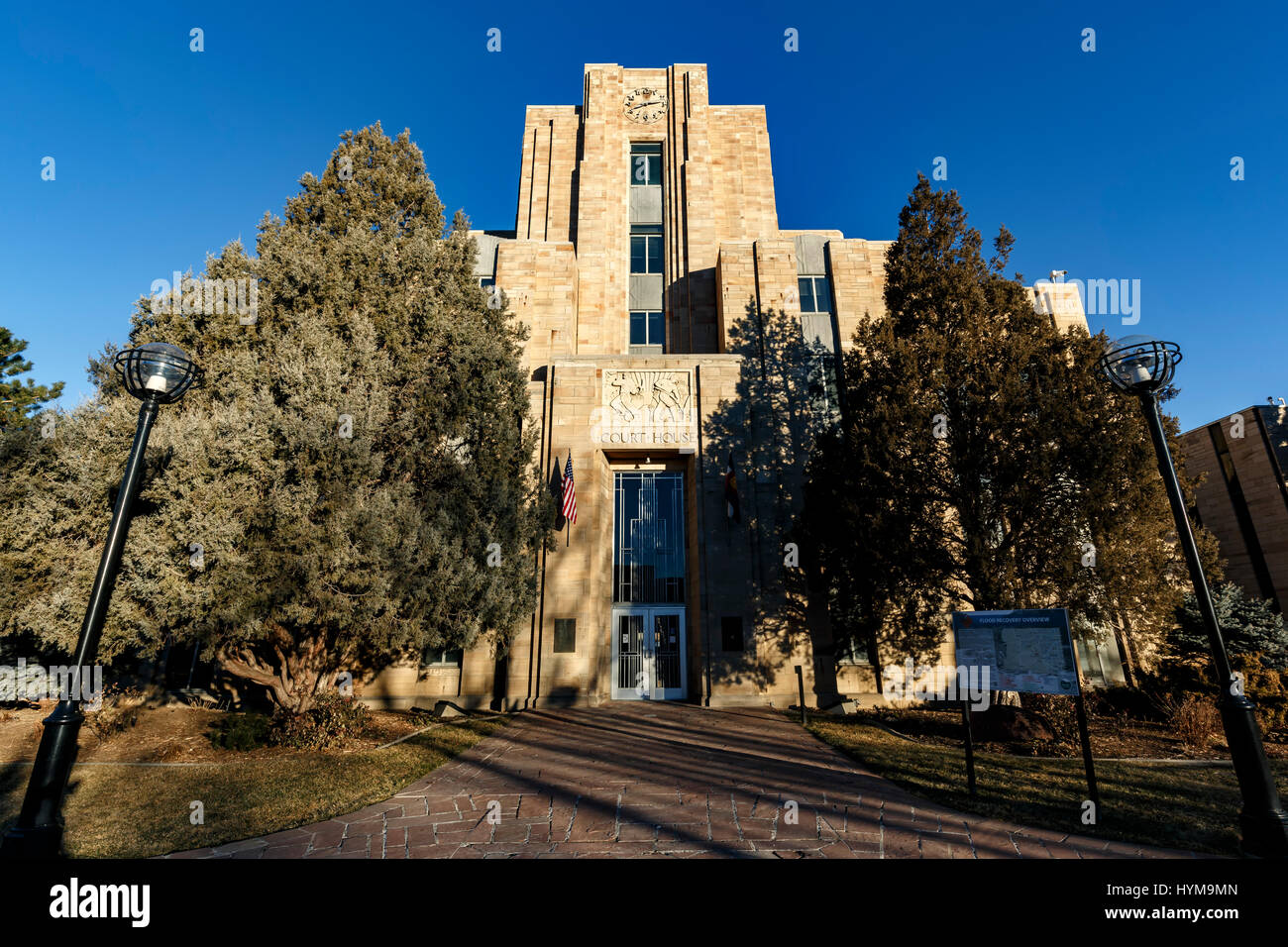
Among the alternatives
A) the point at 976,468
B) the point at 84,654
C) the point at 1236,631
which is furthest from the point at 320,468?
the point at 1236,631

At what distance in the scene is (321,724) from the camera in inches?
404

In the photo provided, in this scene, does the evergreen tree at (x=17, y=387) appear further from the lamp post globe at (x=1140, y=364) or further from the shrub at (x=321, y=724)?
the lamp post globe at (x=1140, y=364)

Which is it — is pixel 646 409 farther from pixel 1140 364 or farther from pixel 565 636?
pixel 1140 364

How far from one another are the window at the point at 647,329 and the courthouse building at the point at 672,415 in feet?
0.21

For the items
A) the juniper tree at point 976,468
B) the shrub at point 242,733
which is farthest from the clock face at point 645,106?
the shrub at point 242,733

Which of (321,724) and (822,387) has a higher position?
(822,387)

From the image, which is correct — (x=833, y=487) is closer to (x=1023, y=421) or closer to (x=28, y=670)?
(x=1023, y=421)

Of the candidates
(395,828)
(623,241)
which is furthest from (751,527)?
(623,241)

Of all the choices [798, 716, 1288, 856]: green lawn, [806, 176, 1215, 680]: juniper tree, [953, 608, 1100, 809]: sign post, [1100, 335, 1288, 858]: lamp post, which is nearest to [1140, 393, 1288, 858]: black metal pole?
[1100, 335, 1288, 858]: lamp post

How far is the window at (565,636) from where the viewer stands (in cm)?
1552

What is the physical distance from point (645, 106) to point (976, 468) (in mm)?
23591

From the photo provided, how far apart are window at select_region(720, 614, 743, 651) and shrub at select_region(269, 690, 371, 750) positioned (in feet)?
31.9

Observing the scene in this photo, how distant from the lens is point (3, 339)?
24.4 meters
